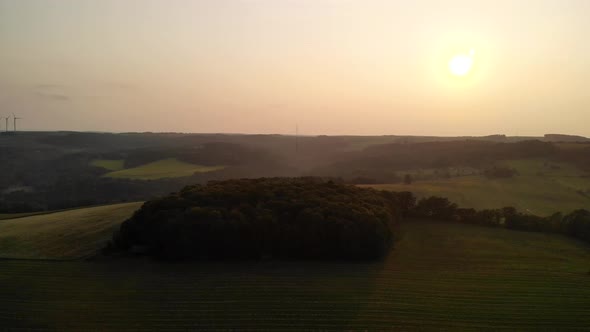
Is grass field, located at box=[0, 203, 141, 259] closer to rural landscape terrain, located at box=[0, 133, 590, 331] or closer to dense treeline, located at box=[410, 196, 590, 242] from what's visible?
rural landscape terrain, located at box=[0, 133, 590, 331]

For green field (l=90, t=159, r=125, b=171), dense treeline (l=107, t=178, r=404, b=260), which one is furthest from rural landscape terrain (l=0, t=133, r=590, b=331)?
green field (l=90, t=159, r=125, b=171)

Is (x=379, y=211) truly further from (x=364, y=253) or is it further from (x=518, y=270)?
(x=518, y=270)

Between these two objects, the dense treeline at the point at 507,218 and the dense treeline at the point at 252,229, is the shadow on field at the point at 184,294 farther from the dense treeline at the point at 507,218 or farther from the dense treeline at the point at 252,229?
the dense treeline at the point at 507,218

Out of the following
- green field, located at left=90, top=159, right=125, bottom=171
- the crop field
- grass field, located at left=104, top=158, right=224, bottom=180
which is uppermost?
green field, located at left=90, top=159, right=125, bottom=171

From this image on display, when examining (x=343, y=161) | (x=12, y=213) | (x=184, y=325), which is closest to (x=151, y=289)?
(x=184, y=325)

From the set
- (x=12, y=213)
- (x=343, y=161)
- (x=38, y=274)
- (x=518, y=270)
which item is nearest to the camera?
(x=38, y=274)

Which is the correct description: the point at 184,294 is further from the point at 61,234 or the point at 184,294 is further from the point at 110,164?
the point at 110,164
